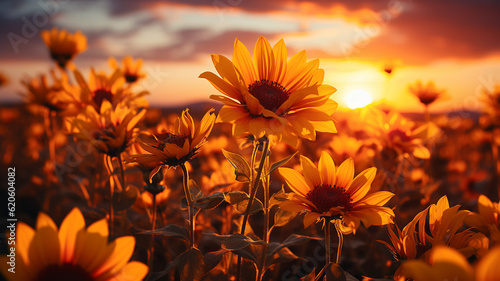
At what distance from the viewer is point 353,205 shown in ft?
4.88

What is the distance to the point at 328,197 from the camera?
1.46 m

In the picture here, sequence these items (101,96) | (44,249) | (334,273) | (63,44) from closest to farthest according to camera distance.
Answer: (44,249), (334,273), (101,96), (63,44)

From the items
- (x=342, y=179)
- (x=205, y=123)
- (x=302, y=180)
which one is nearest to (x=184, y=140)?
(x=205, y=123)

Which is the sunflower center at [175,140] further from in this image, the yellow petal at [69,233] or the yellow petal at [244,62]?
the yellow petal at [69,233]

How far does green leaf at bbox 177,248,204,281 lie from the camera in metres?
1.39

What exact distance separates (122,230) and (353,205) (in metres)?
1.26

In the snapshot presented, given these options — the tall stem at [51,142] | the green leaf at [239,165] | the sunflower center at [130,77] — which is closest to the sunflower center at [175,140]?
the green leaf at [239,165]

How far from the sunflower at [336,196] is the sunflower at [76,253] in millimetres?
607

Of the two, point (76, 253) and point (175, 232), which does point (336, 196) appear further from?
point (76, 253)

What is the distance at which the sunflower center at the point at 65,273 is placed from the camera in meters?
0.99

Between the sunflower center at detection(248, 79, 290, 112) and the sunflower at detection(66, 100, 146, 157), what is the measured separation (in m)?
0.60

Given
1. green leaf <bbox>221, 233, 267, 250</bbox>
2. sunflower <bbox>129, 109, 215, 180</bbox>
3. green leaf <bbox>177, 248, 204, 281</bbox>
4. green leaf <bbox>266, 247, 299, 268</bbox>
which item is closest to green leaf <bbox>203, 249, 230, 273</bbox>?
green leaf <bbox>177, 248, 204, 281</bbox>

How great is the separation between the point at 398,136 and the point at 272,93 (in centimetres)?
142

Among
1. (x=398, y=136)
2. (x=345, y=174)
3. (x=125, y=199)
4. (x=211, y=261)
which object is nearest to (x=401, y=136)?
(x=398, y=136)
